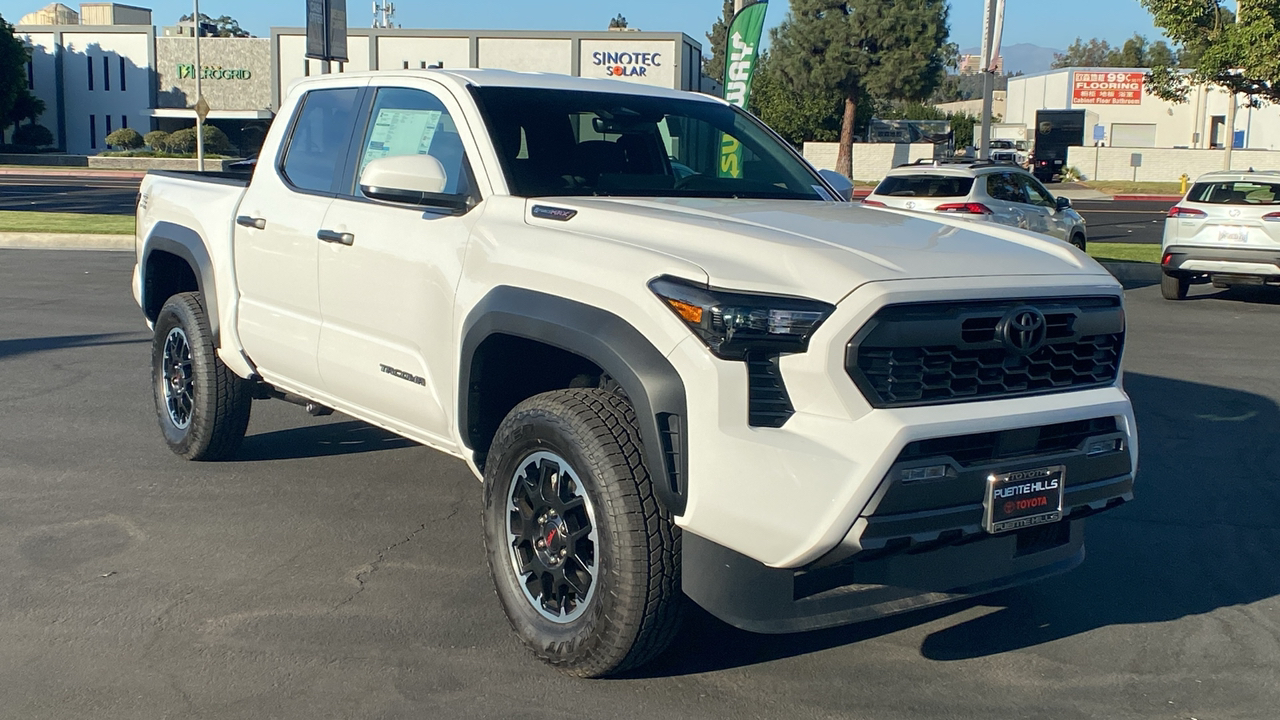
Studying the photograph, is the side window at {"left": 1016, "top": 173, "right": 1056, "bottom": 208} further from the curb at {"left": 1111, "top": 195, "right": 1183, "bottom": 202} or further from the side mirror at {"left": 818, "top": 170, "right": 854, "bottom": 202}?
the curb at {"left": 1111, "top": 195, "right": 1183, "bottom": 202}

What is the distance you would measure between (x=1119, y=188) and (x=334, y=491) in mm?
48161

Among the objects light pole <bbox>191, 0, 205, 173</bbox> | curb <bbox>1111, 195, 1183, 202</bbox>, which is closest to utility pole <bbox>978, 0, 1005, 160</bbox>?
light pole <bbox>191, 0, 205, 173</bbox>

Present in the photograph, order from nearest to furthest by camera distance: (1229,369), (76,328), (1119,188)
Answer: (1229,369)
(76,328)
(1119,188)

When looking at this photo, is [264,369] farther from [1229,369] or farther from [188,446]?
[1229,369]

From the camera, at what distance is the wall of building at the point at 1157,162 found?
171ft

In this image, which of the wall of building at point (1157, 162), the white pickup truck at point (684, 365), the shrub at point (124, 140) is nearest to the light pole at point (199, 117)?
the shrub at point (124, 140)

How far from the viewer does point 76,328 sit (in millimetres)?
10906

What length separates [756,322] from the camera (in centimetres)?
344

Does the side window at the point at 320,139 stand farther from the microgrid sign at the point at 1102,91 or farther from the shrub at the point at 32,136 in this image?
the microgrid sign at the point at 1102,91

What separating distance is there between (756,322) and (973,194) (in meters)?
13.5

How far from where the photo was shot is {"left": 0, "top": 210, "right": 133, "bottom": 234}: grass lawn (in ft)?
63.7

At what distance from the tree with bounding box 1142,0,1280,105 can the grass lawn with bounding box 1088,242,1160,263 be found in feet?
10.9

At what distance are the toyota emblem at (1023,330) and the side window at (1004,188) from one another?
43.7ft

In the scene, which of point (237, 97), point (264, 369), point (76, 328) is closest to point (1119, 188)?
point (237, 97)
